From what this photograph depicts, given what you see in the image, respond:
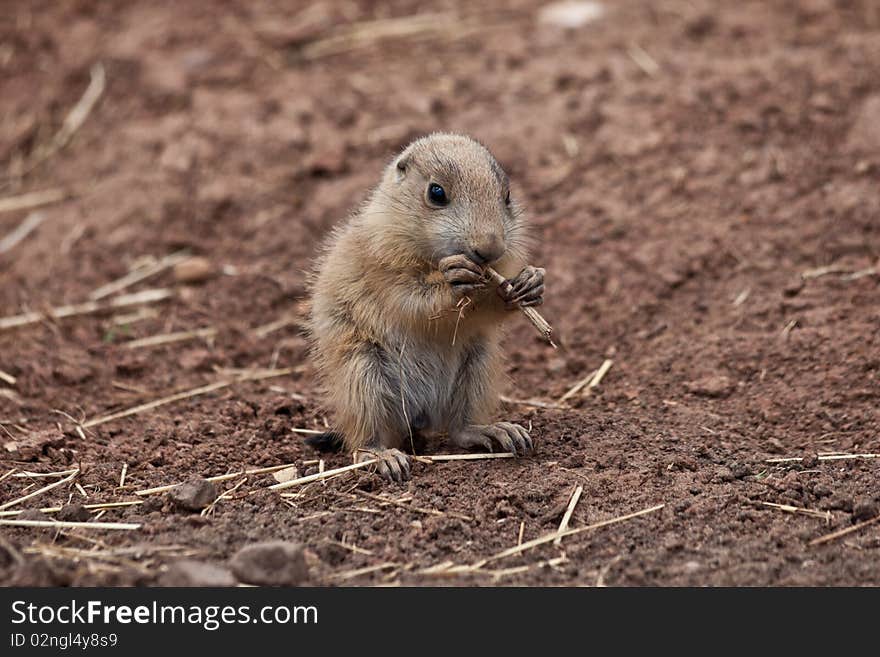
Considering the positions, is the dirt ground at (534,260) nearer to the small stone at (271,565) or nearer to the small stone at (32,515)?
the small stone at (32,515)

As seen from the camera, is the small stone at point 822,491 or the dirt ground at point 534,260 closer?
the dirt ground at point 534,260

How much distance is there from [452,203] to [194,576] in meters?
2.26

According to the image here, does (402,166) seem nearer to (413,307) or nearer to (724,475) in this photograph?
(413,307)

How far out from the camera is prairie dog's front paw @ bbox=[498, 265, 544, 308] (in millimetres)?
5496

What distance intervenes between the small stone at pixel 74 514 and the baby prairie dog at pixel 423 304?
4.48ft

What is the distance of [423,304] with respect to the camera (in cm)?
574

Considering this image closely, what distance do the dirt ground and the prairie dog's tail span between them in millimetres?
212

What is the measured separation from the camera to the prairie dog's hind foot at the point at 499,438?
588 cm

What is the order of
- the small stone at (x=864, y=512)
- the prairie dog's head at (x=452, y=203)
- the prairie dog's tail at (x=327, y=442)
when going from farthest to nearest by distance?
1. the prairie dog's tail at (x=327, y=442)
2. the prairie dog's head at (x=452, y=203)
3. the small stone at (x=864, y=512)

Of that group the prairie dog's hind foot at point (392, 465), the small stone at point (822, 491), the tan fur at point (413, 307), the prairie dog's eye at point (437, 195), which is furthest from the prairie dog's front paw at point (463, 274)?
the small stone at point (822, 491)

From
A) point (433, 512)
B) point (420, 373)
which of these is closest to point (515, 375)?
point (420, 373)

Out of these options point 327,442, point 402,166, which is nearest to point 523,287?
point 402,166
